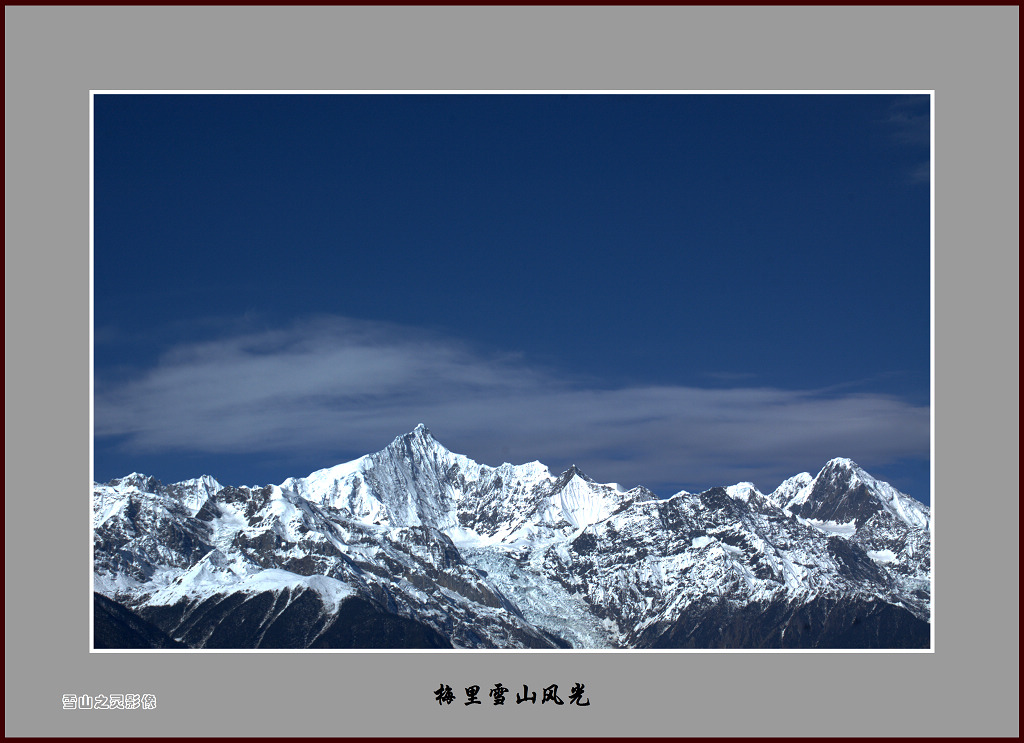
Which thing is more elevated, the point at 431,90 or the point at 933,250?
the point at 431,90

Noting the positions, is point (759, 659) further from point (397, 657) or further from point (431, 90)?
point (431, 90)

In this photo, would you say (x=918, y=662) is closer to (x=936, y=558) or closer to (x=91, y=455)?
(x=936, y=558)

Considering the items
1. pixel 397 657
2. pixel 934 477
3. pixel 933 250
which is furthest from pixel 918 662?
pixel 397 657

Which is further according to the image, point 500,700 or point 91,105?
point 91,105

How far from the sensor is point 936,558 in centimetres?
8250

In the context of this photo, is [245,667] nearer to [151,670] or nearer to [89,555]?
[151,670]

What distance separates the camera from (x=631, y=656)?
82.5 meters

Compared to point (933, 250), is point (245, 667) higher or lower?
lower

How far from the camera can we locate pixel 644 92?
82188mm

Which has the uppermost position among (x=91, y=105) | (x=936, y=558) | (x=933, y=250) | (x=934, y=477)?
(x=91, y=105)

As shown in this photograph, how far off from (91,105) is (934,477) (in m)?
60.4

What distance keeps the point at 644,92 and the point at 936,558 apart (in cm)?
3572

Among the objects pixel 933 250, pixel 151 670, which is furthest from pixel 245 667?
pixel 933 250

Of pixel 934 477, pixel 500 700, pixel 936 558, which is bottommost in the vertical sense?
pixel 500 700
